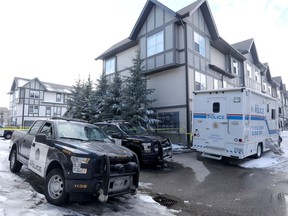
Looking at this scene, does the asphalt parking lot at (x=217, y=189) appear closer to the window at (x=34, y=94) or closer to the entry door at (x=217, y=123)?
the entry door at (x=217, y=123)

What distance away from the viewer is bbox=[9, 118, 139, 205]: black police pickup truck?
399 centimetres

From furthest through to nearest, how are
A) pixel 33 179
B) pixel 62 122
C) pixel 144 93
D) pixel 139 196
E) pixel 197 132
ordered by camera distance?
1. pixel 144 93
2. pixel 197 132
3. pixel 33 179
4. pixel 62 122
5. pixel 139 196

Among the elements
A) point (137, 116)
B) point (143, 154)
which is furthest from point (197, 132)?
point (137, 116)

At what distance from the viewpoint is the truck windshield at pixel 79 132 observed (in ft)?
16.9

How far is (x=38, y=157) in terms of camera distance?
5250mm

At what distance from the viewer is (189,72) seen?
16.0 metres

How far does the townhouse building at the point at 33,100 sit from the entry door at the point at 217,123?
1422 inches

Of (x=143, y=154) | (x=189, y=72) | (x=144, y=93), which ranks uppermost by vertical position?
(x=189, y=72)

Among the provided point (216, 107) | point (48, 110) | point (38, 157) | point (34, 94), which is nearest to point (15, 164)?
point (38, 157)

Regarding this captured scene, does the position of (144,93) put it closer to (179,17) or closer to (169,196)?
(179,17)

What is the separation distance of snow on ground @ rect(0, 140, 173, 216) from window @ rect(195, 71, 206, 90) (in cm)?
1297

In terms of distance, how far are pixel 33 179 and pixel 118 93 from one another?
11.4 meters

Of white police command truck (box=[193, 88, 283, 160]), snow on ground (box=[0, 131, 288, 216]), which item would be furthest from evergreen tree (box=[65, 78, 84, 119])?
snow on ground (box=[0, 131, 288, 216])

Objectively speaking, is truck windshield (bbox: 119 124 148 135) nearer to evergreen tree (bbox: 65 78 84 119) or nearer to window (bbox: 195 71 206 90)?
window (bbox: 195 71 206 90)
